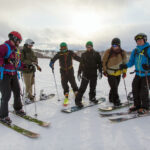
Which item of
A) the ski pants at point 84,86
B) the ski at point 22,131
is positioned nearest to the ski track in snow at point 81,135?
the ski at point 22,131

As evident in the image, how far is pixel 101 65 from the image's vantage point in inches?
216

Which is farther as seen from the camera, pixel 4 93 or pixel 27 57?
pixel 27 57

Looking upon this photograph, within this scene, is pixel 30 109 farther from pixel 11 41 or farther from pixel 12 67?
pixel 11 41

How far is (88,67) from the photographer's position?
543 cm

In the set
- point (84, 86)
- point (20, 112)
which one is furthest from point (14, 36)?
point (84, 86)

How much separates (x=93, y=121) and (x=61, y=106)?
6.14 ft

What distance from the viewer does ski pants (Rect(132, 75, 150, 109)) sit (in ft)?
13.5

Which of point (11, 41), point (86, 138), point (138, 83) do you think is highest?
point (11, 41)

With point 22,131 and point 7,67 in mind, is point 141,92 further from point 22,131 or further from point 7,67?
point 7,67

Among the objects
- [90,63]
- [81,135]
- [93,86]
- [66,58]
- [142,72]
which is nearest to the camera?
[81,135]

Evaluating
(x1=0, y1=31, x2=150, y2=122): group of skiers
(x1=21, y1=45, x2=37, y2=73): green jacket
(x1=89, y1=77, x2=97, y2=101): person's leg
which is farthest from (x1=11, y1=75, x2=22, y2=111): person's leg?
(x1=89, y1=77, x2=97, y2=101): person's leg

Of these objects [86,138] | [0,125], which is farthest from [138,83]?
[0,125]

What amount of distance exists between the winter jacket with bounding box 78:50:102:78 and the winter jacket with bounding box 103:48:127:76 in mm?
448

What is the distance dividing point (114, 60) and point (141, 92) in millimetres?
1460
